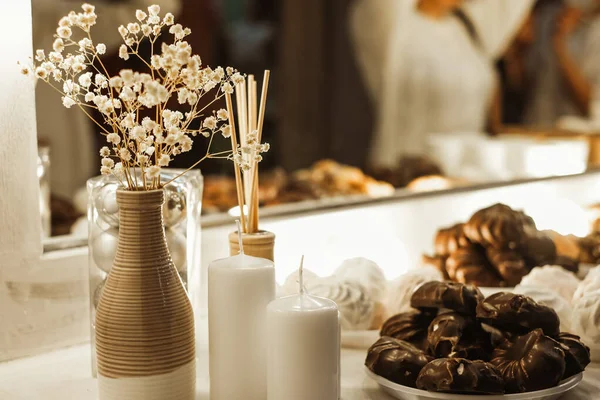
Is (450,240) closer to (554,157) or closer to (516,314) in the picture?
(516,314)

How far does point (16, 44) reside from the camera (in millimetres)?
904

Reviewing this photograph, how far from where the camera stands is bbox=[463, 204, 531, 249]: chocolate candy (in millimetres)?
1103

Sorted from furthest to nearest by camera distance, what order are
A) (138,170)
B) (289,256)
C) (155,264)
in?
1. (289,256)
2. (138,170)
3. (155,264)

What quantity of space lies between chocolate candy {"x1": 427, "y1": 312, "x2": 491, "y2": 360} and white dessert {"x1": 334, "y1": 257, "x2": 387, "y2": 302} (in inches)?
6.4

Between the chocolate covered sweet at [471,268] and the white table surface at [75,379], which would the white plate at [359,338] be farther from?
the chocolate covered sweet at [471,268]

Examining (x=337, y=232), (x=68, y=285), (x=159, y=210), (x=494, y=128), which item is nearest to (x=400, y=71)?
(x=494, y=128)

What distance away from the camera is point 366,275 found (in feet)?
3.22

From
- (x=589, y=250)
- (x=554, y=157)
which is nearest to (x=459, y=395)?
(x=589, y=250)

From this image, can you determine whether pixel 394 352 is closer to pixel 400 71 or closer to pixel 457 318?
pixel 457 318

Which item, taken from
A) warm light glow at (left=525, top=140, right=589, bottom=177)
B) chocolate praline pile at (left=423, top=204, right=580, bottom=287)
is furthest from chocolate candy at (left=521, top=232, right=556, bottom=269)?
warm light glow at (left=525, top=140, right=589, bottom=177)

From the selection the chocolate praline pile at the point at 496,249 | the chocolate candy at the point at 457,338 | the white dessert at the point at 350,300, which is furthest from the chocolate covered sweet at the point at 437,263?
the chocolate candy at the point at 457,338

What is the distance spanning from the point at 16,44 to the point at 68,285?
1.00ft

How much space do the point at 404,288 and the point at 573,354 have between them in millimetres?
244

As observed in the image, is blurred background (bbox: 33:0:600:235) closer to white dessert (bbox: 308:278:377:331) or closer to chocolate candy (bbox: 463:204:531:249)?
chocolate candy (bbox: 463:204:531:249)
